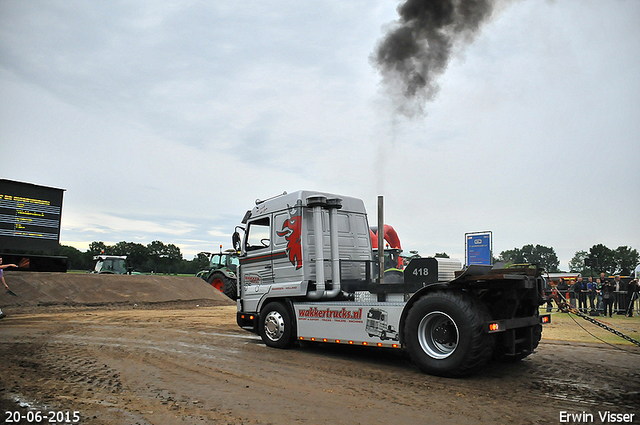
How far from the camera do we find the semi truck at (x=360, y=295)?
19.9 ft

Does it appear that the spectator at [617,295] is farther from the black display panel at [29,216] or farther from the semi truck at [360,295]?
the black display panel at [29,216]

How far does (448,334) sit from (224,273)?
1755cm

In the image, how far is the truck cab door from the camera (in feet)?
31.0

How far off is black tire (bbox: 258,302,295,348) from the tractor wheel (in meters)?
13.4

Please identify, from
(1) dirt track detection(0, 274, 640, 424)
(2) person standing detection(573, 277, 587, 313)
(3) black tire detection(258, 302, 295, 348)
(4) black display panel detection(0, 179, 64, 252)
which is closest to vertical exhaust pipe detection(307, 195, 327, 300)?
(3) black tire detection(258, 302, 295, 348)

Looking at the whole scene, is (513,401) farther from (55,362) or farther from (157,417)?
(55,362)

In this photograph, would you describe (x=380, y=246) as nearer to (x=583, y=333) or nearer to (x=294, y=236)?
(x=294, y=236)

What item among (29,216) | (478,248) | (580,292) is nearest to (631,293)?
(580,292)

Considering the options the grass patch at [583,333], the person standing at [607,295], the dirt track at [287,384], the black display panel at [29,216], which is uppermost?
the black display panel at [29,216]

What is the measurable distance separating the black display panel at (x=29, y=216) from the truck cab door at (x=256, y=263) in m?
14.3

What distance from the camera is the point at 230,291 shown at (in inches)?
883

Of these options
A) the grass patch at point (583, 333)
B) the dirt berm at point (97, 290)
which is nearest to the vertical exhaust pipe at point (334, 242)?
the grass patch at point (583, 333)

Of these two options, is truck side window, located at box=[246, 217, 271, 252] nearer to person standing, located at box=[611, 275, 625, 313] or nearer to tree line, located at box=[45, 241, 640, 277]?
person standing, located at box=[611, 275, 625, 313]

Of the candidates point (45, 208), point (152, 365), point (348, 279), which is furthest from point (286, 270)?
point (45, 208)
